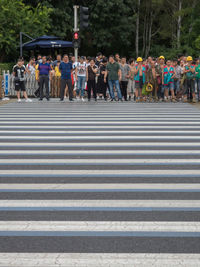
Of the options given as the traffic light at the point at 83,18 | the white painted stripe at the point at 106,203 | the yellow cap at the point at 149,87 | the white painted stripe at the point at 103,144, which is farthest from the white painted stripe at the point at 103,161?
the traffic light at the point at 83,18

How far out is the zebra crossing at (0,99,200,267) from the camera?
16.8ft

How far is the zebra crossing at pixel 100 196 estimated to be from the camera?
16.8 feet

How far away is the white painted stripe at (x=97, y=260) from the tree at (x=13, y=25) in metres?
34.7

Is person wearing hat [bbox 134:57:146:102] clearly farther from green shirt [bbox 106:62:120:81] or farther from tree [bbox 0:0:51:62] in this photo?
tree [bbox 0:0:51:62]

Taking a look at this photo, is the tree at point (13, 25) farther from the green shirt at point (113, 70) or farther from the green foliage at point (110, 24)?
the green shirt at point (113, 70)

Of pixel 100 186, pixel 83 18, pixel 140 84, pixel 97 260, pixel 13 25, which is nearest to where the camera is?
pixel 97 260

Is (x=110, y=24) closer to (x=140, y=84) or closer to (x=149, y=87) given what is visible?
(x=140, y=84)

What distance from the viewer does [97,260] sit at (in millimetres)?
4871

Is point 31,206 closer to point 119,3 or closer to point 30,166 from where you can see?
point 30,166

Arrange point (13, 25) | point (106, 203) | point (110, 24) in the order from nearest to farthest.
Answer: point (106, 203) < point (13, 25) < point (110, 24)

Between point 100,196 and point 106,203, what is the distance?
0.37 metres

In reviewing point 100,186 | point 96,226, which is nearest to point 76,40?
point 100,186

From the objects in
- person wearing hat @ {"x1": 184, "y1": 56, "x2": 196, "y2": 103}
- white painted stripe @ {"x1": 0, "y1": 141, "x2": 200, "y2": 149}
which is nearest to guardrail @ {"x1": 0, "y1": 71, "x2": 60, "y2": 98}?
person wearing hat @ {"x1": 184, "y1": 56, "x2": 196, "y2": 103}

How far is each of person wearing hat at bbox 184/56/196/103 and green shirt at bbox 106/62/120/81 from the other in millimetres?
2635
